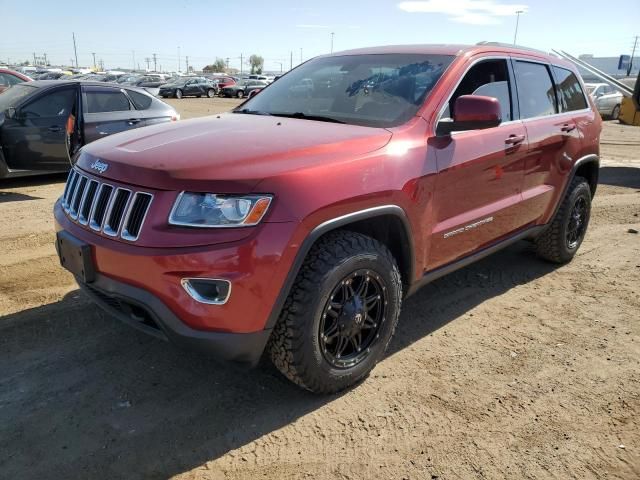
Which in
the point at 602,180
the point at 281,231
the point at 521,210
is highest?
the point at 281,231

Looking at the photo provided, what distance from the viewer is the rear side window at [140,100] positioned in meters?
8.52

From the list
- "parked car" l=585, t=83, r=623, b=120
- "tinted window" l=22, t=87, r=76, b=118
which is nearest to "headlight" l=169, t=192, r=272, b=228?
"tinted window" l=22, t=87, r=76, b=118

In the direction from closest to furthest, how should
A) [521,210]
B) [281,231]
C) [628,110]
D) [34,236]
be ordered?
[281,231], [521,210], [34,236], [628,110]

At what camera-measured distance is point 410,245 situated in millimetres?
3123

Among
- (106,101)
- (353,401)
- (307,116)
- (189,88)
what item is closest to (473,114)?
(307,116)

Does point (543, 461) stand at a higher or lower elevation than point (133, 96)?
lower

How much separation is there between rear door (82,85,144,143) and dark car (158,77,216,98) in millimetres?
30769

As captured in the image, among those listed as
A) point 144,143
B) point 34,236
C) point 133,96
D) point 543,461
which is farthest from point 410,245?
point 133,96

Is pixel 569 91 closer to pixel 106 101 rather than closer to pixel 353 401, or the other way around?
pixel 353 401

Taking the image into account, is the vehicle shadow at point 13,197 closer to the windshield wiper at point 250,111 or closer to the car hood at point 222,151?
the windshield wiper at point 250,111

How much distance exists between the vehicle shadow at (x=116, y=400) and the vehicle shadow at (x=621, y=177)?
292 inches

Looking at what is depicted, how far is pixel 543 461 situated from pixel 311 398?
1194 millimetres

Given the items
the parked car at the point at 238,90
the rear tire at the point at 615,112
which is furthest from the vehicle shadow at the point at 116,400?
the parked car at the point at 238,90

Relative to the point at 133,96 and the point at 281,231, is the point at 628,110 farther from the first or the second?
the point at 281,231
